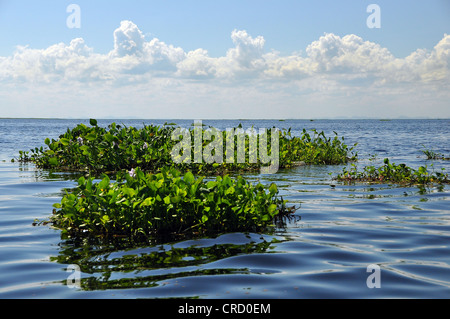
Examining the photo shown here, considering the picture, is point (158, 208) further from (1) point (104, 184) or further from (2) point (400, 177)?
(2) point (400, 177)

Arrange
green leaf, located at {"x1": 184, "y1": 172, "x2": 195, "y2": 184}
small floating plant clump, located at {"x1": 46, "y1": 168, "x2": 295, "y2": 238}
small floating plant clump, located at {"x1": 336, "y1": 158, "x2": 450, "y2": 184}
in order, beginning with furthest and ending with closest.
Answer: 1. small floating plant clump, located at {"x1": 336, "y1": 158, "x2": 450, "y2": 184}
2. green leaf, located at {"x1": 184, "y1": 172, "x2": 195, "y2": 184}
3. small floating plant clump, located at {"x1": 46, "y1": 168, "x2": 295, "y2": 238}

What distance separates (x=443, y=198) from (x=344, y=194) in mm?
2235

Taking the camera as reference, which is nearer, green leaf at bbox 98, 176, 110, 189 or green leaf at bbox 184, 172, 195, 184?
green leaf at bbox 98, 176, 110, 189

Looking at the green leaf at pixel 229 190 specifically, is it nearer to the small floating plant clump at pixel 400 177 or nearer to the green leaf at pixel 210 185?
the green leaf at pixel 210 185

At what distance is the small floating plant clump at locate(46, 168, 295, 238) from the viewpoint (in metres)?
6.78

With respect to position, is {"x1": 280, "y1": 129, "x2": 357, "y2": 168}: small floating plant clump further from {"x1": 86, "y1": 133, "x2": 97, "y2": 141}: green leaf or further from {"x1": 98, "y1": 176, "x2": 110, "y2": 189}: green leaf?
{"x1": 98, "y1": 176, "x2": 110, "y2": 189}: green leaf

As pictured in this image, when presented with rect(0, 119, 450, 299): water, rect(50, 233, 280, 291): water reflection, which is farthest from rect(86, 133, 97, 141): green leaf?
rect(50, 233, 280, 291): water reflection

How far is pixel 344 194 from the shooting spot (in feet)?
38.6

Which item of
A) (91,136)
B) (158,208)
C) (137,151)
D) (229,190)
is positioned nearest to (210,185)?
(229,190)

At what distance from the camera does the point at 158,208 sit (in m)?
6.80

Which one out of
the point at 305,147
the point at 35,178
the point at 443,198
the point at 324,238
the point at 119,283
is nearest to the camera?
the point at 119,283

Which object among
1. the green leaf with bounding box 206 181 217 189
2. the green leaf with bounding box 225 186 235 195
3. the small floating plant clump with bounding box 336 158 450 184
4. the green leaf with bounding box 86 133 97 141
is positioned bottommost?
the small floating plant clump with bounding box 336 158 450 184
